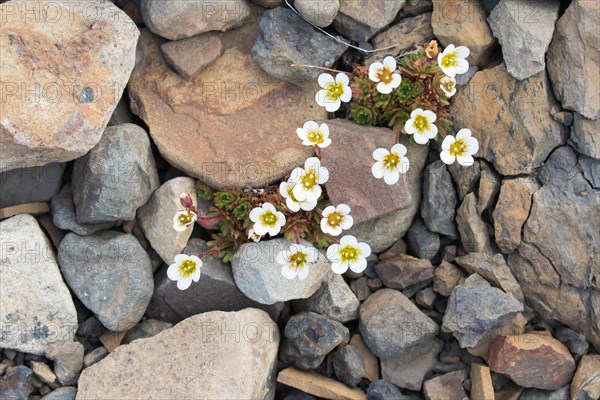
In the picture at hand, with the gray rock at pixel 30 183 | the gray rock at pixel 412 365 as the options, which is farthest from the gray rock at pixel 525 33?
the gray rock at pixel 30 183

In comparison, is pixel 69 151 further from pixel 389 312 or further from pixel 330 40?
pixel 389 312

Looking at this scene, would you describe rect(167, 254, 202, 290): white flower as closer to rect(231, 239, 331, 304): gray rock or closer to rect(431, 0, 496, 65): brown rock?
rect(231, 239, 331, 304): gray rock

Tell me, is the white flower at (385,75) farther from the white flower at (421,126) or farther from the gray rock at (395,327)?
the gray rock at (395,327)

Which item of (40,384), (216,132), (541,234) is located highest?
(216,132)

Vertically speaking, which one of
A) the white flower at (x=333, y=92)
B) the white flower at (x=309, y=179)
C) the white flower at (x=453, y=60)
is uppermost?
the white flower at (x=453, y=60)

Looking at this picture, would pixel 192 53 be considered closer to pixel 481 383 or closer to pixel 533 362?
pixel 481 383

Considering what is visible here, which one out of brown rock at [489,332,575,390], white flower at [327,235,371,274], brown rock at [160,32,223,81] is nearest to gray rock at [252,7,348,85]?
brown rock at [160,32,223,81]

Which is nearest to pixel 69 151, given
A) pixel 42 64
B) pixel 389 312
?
pixel 42 64
